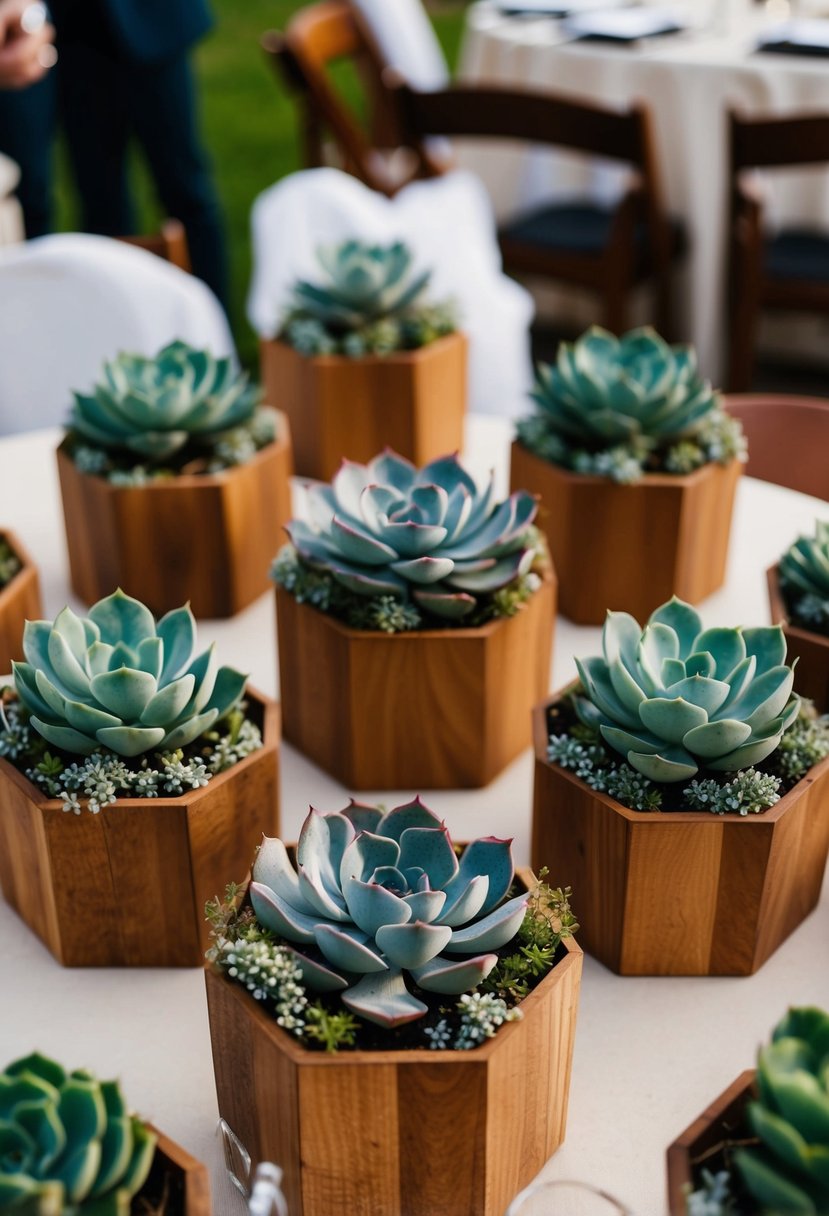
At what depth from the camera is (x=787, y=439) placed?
5.23 ft

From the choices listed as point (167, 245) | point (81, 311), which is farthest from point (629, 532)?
point (167, 245)

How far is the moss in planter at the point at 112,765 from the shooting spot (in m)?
0.82

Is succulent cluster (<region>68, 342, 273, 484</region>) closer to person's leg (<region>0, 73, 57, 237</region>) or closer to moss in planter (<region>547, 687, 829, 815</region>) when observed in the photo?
moss in planter (<region>547, 687, 829, 815</region>)

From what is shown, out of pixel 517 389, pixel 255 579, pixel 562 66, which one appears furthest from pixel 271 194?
pixel 562 66

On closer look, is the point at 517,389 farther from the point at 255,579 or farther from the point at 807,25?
the point at 807,25

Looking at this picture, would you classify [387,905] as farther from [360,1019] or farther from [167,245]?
[167,245]

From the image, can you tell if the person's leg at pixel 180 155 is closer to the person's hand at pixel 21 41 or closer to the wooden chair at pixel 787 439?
the person's hand at pixel 21 41

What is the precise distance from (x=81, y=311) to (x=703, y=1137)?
4.81 feet

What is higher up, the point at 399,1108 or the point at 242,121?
the point at 399,1108

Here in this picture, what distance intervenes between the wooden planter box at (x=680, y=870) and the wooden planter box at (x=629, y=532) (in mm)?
342

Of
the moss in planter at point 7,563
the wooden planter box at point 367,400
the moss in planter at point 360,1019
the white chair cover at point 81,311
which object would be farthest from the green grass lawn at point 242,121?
the moss in planter at point 360,1019

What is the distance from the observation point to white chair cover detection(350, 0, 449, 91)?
136 inches

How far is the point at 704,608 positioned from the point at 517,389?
113cm

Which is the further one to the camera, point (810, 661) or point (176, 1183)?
point (810, 661)
